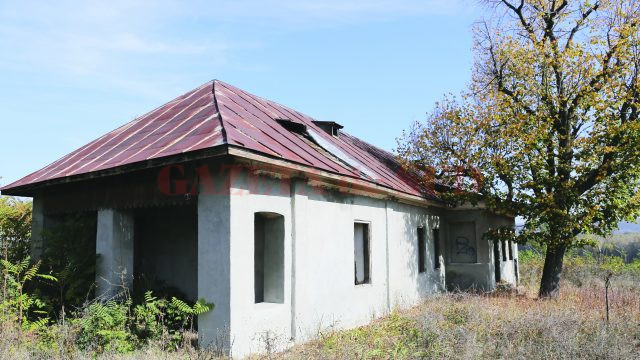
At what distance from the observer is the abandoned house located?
743 cm

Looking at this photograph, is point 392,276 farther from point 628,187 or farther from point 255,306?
point 628,187

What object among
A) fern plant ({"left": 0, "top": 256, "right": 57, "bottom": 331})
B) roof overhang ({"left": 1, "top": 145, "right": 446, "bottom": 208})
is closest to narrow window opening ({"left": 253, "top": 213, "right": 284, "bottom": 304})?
roof overhang ({"left": 1, "top": 145, "right": 446, "bottom": 208})

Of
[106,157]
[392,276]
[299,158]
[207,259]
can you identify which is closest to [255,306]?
[207,259]

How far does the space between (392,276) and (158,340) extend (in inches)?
272

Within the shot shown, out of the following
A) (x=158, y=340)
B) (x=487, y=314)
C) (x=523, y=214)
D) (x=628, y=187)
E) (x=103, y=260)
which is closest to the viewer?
(x=158, y=340)

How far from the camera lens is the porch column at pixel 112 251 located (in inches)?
349

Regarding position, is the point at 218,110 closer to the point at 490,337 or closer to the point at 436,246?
the point at 490,337

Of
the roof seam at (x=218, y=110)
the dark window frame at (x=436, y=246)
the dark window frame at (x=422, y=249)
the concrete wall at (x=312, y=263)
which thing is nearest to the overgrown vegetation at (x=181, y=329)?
the concrete wall at (x=312, y=263)

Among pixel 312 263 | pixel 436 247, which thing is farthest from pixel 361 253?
pixel 436 247

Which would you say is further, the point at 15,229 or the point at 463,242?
the point at 463,242

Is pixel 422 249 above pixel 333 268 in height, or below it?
above

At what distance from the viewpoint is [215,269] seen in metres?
7.41

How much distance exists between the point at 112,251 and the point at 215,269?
265cm

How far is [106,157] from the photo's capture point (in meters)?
9.46
